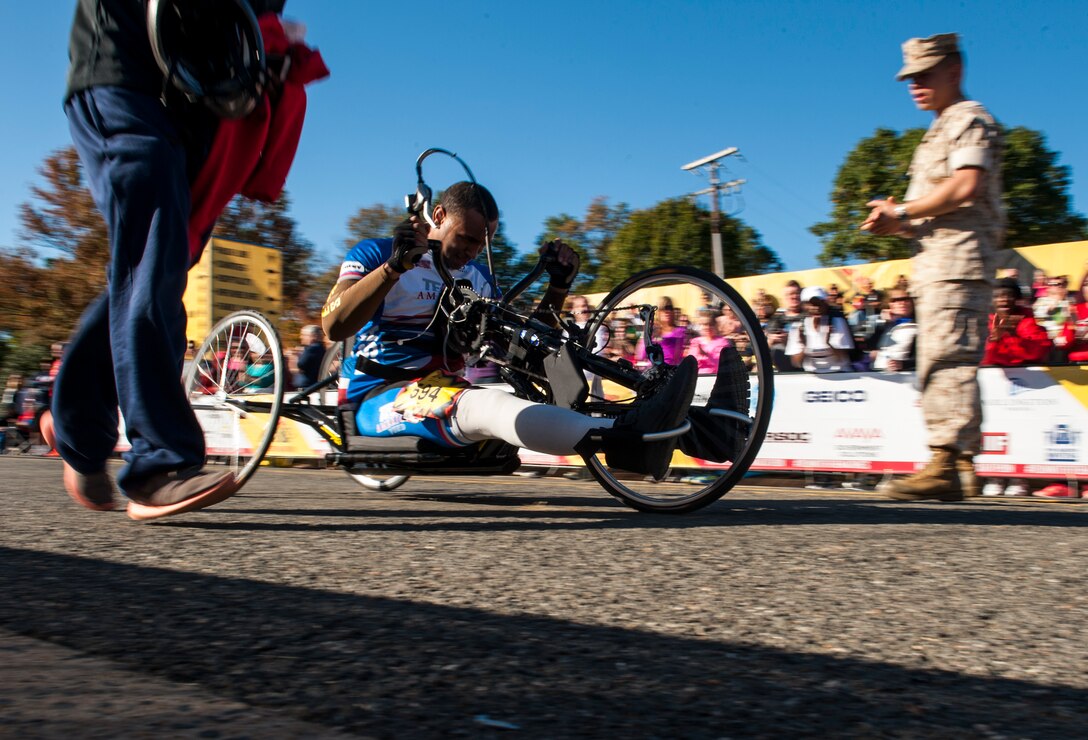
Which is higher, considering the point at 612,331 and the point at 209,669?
the point at 612,331

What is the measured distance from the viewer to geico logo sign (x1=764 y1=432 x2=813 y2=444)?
821cm

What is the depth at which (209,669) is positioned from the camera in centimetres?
139

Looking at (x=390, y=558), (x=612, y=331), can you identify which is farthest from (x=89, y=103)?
(x=612, y=331)

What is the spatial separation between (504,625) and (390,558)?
75cm

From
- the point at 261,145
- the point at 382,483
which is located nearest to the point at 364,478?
the point at 382,483

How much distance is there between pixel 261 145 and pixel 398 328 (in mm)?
1037

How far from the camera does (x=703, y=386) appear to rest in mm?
3488

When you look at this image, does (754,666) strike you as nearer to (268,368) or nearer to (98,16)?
(98,16)

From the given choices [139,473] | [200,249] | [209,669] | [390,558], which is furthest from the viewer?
[200,249]

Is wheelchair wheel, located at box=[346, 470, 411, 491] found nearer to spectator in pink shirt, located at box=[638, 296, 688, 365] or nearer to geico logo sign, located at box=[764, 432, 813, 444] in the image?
spectator in pink shirt, located at box=[638, 296, 688, 365]

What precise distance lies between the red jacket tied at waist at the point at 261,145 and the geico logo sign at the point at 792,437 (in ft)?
19.1

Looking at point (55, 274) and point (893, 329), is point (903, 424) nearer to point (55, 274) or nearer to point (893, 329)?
point (893, 329)

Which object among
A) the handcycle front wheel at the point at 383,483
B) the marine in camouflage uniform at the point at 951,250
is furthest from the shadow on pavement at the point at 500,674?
the marine in camouflage uniform at the point at 951,250

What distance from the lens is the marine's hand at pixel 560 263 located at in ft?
13.3
